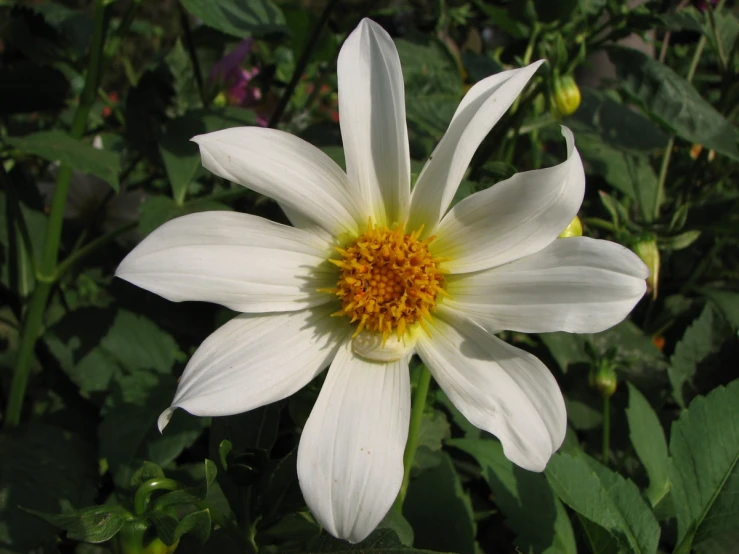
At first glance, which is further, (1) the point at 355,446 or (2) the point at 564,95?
(2) the point at 564,95

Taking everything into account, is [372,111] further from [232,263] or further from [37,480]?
[37,480]

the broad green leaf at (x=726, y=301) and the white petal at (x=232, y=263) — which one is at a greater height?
the white petal at (x=232, y=263)

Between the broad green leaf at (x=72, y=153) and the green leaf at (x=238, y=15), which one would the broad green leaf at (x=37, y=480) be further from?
the green leaf at (x=238, y=15)

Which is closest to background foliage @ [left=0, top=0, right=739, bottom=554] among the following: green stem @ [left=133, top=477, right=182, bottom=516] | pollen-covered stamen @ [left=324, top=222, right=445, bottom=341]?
green stem @ [left=133, top=477, right=182, bottom=516]

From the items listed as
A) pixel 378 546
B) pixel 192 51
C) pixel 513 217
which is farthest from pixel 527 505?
pixel 192 51

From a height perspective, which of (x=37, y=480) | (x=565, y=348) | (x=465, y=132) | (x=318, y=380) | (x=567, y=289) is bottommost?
(x=37, y=480)

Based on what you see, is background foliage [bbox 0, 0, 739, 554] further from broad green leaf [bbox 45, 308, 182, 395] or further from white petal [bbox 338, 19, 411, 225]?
white petal [bbox 338, 19, 411, 225]

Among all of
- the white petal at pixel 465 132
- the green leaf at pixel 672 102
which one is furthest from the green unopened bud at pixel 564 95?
the white petal at pixel 465 132
